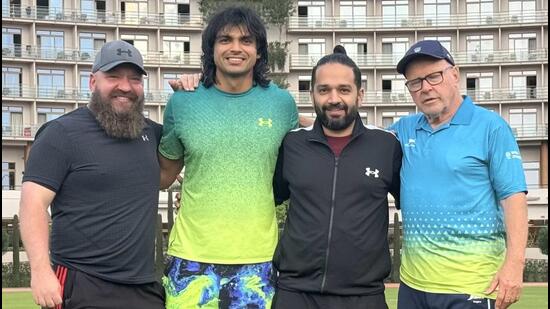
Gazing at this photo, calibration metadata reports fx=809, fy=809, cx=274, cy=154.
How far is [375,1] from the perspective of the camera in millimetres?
62594

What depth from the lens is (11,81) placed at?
191ft

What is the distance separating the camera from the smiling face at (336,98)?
5.45m

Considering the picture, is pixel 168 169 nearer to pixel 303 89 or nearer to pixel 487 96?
pixel 303 89

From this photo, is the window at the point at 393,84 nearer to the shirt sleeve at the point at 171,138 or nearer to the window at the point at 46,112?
the window at the point at 46,112

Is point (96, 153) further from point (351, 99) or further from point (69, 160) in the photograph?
point (351, 99)

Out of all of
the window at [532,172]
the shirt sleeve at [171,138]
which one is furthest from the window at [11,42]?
the shirt sleeve at [171,138]

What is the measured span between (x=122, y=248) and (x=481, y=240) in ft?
7.72

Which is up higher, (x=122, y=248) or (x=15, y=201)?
(x=122, y=248)

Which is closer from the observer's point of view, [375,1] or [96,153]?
[96,153]

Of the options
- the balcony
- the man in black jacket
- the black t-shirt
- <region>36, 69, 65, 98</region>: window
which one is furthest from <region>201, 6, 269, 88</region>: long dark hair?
the balcony

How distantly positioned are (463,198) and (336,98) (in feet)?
3.48

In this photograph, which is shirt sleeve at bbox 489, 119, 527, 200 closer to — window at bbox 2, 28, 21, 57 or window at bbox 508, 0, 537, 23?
window at bbox 2, 28, 21, 57

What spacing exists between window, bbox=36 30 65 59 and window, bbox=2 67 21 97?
231 centimetres

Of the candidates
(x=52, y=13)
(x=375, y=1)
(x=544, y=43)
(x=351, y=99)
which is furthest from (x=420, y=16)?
(x=351, y=99)
